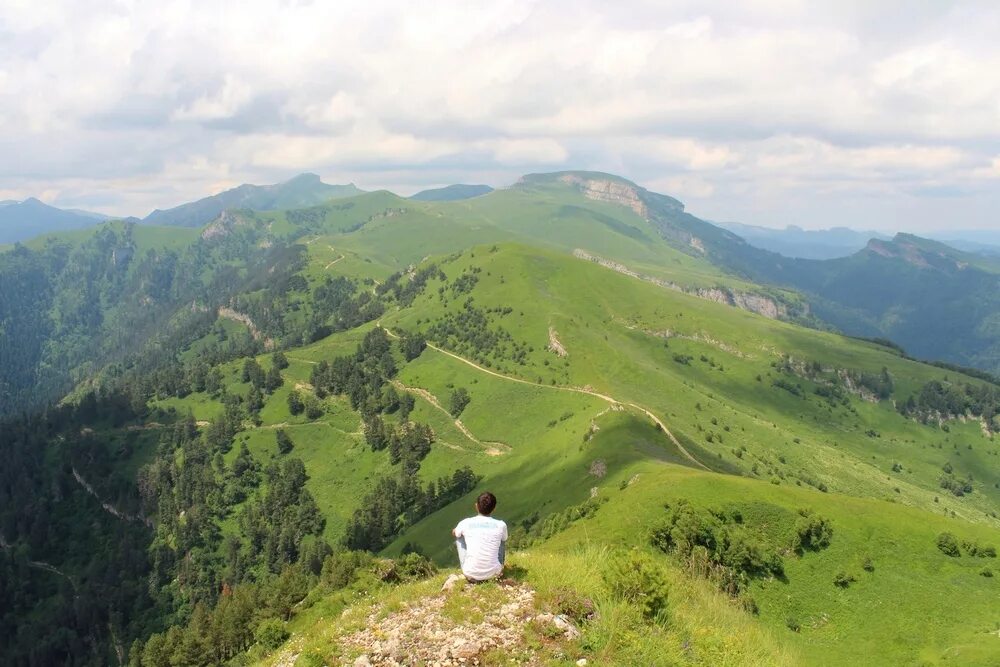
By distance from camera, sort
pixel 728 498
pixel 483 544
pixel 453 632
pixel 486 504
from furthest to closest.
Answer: pixel 728 498 → pixel 483 544 → pixel 486 504 → pixel 453 632

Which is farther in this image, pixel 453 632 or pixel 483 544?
pixel 483 544

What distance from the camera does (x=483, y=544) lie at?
930 inches

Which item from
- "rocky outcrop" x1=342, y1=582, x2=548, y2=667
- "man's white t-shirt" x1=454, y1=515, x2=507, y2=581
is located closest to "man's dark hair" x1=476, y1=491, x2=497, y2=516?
"man's white t-shirt" x1=454, y1=515, x2=507, y2=581

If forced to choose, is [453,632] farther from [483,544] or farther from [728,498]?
[728,498]

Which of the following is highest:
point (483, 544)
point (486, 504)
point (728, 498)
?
point (486, 504)

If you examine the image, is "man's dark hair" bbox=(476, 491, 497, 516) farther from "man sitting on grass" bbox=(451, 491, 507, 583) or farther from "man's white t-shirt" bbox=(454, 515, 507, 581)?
"man's white t-shirt" bbox=(454, 515, 507, 581)

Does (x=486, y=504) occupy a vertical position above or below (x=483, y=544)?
above

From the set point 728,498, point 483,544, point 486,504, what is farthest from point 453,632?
point 728,498

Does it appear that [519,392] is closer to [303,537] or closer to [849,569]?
[303,537]

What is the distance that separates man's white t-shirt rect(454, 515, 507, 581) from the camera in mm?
23547

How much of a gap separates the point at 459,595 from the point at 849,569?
176 feet

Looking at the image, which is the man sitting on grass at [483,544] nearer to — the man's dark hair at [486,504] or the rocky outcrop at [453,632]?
the man's dark hair at [486,504]

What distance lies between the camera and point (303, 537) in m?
170

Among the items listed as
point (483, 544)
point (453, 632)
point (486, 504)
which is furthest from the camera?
point (483, 544)
